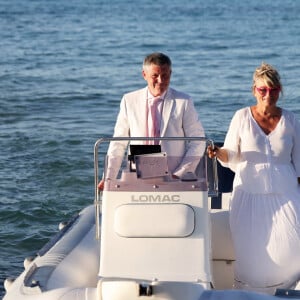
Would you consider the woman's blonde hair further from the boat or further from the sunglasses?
the boat

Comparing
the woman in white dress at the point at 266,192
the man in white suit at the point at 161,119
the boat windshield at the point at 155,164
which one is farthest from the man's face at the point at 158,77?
the woman in white dress at the point at 266,192

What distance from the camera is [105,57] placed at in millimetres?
19094

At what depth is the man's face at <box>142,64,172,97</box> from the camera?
4.64 meters

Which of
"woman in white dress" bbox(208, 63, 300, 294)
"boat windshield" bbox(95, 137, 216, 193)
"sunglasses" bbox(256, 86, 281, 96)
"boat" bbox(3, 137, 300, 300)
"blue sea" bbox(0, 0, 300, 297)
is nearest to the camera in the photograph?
"boat" bbox(3, 137, 300, 300)

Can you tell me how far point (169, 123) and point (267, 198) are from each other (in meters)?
0.60

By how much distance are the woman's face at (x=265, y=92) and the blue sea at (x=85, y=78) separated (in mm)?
2912

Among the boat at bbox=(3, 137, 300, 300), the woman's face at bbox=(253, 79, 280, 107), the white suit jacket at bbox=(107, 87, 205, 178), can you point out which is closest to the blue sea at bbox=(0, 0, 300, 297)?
the white suit jacket at bbox=(107, 87, 205, 178)

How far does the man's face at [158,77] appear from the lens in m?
4.64

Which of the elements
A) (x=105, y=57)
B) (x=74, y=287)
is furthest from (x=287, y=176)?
(x=105, y=57)

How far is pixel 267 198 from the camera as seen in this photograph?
463cm

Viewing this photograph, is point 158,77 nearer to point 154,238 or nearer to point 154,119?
point 154,119

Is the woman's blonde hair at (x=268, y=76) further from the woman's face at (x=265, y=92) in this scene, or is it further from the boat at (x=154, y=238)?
the boat at (x=154, y=238)

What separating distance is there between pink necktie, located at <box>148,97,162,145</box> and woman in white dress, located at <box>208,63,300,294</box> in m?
0.36

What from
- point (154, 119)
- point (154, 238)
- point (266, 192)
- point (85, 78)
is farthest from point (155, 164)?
point (85, 78)
